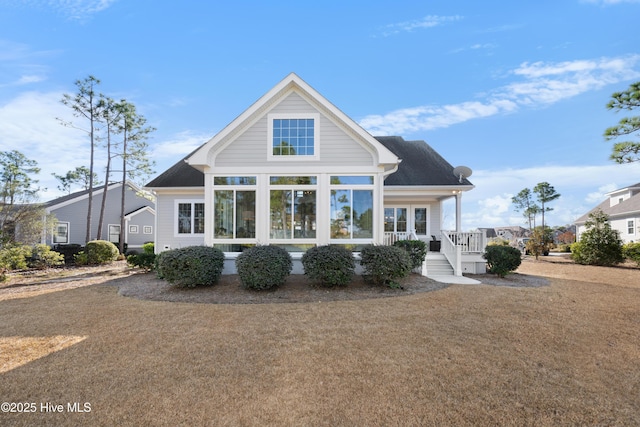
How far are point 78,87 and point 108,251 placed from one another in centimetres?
1087

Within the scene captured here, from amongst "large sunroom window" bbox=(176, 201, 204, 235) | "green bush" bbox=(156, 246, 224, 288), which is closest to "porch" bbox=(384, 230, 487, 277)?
"green bush" bbox=(156, 246, 224, 288)

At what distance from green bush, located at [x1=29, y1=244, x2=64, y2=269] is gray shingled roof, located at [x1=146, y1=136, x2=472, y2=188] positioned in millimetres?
5422

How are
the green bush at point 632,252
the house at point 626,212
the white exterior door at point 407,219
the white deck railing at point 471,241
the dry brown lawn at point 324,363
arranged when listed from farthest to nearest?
the house at point 626,212
the green bush at point 632,252
the white exterior door at point 407,219
the white deck railing at point 471,241
the dry brown lawn at point 324,363

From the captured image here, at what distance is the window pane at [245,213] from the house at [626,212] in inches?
975

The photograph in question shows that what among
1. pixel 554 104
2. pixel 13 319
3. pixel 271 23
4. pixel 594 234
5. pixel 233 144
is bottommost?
pixel 13 319

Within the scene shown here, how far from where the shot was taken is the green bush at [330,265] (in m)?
8.88

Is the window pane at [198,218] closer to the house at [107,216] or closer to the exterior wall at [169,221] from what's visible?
the exterior wall at [169,221]

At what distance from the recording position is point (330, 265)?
8.88 meters

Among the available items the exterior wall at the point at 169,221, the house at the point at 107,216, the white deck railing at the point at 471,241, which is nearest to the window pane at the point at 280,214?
the exterior wall at the point at 169,221

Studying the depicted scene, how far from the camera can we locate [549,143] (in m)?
16.6

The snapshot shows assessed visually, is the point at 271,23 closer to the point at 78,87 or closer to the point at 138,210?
the point at 78,87

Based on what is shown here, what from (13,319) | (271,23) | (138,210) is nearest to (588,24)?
(271,23)

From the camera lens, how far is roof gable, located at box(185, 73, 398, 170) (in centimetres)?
1056

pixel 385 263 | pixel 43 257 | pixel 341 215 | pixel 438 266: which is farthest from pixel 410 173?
pixel 43 257
